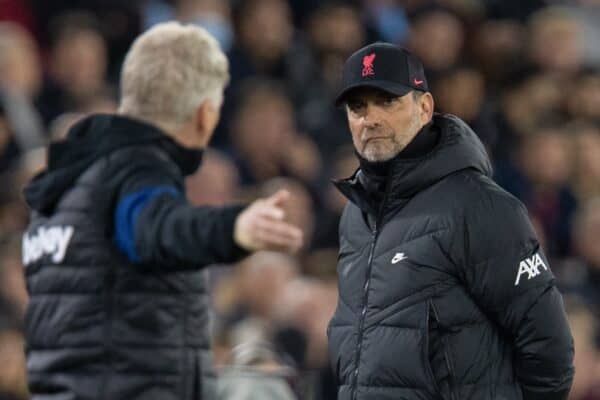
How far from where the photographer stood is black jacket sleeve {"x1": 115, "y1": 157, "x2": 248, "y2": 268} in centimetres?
422

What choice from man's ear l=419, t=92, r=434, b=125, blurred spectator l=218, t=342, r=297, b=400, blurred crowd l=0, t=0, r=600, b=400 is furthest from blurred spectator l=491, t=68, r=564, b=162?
man's ear l=419, t=92, r=434, b=125

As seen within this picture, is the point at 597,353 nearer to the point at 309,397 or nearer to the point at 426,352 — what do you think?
the point at 309,397

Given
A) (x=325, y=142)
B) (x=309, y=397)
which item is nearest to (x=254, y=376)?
(x=309, y=397)

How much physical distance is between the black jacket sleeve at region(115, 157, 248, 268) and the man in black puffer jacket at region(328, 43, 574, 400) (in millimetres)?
360

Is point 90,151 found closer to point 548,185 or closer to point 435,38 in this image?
point 548,185

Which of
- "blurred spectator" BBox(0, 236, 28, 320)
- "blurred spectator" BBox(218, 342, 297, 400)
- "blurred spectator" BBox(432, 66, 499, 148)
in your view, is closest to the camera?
"blurred spectator" BBox(218, 342, 297, 400)

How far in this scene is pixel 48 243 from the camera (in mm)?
4785

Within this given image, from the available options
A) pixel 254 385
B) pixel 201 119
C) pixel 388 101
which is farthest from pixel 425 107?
pixel 254 385

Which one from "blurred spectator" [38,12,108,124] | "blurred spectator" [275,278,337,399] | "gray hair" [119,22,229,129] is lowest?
"blurred spectator" [275,278,337,399]

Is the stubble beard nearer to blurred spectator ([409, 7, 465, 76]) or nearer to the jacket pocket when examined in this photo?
the jacket pocket

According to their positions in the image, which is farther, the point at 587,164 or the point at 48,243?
the point at 587,164

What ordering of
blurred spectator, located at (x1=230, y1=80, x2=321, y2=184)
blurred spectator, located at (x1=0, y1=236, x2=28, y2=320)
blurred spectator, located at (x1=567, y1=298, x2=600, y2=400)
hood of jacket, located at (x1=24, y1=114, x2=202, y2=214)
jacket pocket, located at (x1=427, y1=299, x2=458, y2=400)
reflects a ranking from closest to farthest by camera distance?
jacket pocket, located at (x1=427, y1=299, x2=458, y2=400) → hood of jacket, located at (x1=24, y1=114, x2=202, y2=214) → blurred spectator, located at (x1=0, y1=236, x2=28, y2=320) → blurred spectator, located at (x1=567, y1=298, x2=600, y2=400) → blurred spectator, located at (x1=230, y1=80, x2=321, y2=184)

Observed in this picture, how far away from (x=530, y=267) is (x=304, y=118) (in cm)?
594

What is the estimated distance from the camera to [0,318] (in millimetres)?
6762
